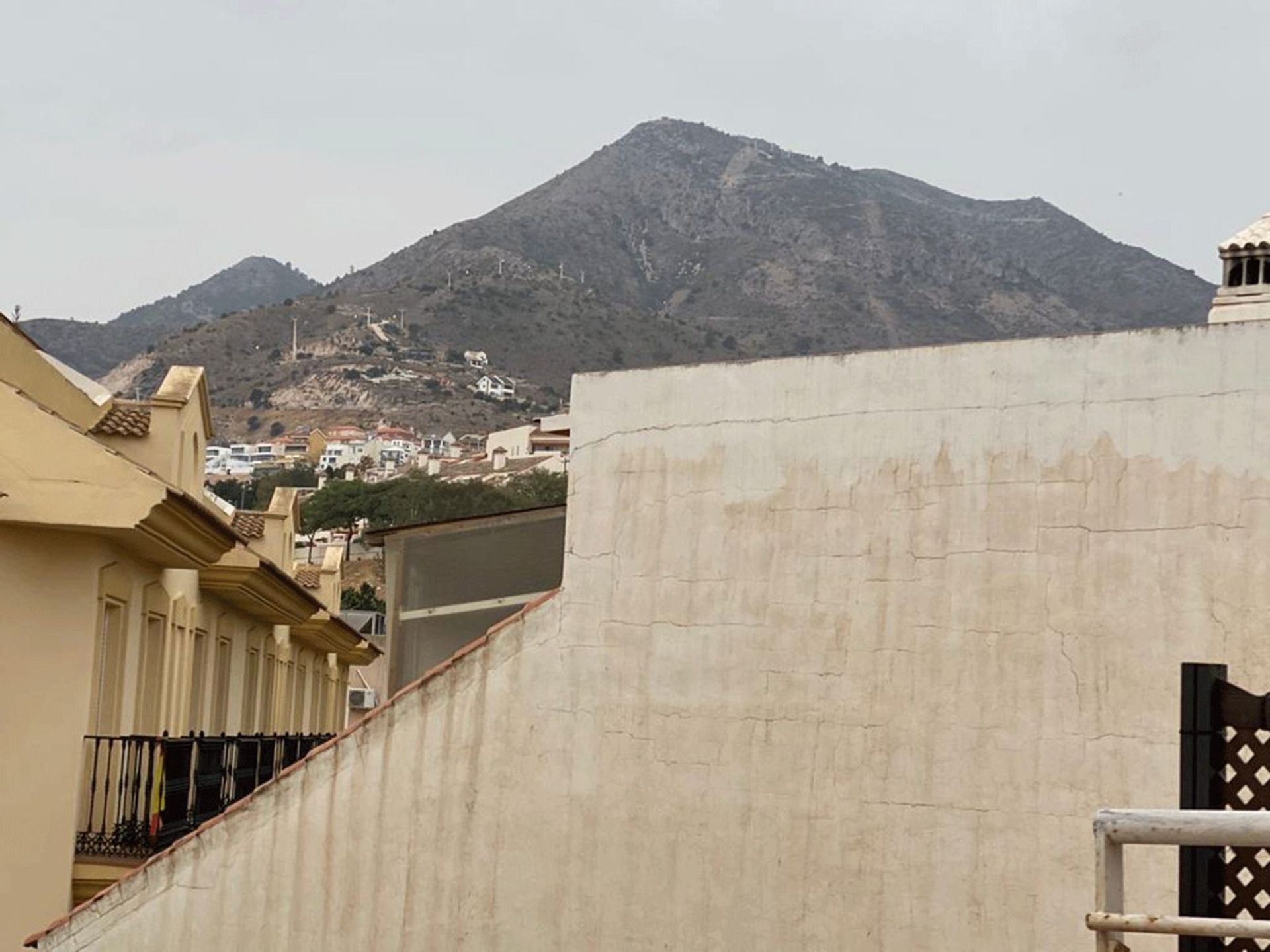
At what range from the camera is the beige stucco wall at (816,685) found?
8.43 meters

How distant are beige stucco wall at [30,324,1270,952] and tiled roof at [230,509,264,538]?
39.5 feet

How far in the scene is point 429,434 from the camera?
16638 cm

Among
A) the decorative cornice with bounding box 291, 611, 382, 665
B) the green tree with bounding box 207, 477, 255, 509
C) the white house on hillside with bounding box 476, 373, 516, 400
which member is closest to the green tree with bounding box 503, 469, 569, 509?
the green tree with bounding box 207, 477, 255, 509

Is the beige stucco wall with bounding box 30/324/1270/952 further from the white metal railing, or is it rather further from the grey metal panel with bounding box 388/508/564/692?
the grey metal panel with bounding box 388/508/564/692

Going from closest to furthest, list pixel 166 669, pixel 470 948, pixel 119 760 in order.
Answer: pixel 470 948
pixel 119 760
pixel 166 669

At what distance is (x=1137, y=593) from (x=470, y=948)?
13.7ft

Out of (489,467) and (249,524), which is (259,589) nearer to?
(249,524)

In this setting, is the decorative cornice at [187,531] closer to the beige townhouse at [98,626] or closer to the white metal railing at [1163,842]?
the beige townhouse at [98,626]

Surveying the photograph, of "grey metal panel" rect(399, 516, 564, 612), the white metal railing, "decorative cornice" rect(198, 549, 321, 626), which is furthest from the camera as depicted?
"decorative cornice" rect(198, 549, 321, 626)

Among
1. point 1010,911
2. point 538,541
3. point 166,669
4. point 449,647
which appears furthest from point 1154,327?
point 166,669

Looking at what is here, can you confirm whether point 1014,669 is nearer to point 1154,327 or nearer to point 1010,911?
point 1010,911

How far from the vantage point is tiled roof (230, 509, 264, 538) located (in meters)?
22.5

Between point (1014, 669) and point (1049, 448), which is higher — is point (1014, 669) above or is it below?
below

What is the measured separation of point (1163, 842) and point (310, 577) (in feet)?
81.9
